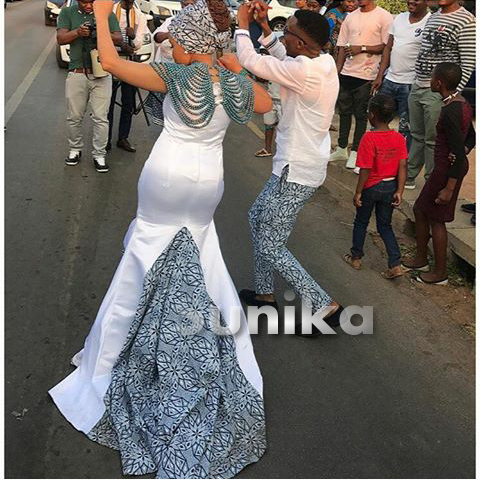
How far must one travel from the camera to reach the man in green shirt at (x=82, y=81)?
587 cm

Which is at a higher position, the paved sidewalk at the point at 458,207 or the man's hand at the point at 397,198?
the man's hand at the point at 397,198

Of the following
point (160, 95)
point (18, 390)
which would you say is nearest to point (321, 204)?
point (160, 95)

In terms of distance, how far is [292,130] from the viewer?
11.8 feet

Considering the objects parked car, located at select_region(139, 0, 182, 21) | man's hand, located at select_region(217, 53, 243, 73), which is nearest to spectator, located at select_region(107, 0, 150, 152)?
man's hand, located at select_region(217, 53, 243, 73)

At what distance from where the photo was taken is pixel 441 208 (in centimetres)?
455

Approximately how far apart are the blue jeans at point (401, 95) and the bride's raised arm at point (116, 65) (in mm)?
4426

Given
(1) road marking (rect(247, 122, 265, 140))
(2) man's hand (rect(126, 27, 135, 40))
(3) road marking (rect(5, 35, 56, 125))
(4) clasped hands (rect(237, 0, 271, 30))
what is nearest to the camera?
(4) clasped hands (rect(237, 0, 271, 30))

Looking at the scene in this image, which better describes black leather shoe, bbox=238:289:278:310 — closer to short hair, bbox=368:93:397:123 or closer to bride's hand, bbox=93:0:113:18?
short hair, bbox=368:93:397:123

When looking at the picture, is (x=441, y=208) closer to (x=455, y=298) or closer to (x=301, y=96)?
(x=455, y=298)

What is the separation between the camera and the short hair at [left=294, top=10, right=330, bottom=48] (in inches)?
132

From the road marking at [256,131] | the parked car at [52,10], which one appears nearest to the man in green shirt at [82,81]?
the road marking at [256,131]

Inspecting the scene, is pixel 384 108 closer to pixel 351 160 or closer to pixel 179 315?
pixel 179 315

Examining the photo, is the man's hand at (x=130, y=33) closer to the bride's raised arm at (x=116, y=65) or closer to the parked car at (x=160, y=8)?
the bride's raised arm at (x=116, y=65)

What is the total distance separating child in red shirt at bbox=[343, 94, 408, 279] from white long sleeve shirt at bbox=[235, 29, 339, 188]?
944 millimetres
